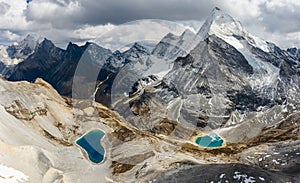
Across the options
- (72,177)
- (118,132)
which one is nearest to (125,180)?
(72,177)

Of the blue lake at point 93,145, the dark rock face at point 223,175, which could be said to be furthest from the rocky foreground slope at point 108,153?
the blue lake at point 93,145

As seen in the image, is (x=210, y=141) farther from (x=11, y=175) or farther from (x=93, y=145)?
(x=11, y=175)

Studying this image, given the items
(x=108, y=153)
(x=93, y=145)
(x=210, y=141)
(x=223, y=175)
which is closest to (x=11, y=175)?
(x=108, y=153)

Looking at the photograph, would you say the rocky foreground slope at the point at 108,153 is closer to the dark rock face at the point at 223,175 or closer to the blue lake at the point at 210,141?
the dark rock face at the point at 223,175

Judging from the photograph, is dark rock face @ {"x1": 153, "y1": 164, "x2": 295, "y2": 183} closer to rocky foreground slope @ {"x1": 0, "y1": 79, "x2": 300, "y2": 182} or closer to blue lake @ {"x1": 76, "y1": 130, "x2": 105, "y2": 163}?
rocky foreground slope @ {"x1": 0, "y1": 79, "x2": 300, "y2": 182}

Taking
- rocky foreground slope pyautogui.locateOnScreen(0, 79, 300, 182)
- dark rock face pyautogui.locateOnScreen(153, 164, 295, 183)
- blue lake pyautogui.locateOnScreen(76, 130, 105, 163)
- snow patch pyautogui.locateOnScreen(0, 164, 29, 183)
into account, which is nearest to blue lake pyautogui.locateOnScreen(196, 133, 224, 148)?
rocky foreground slope pyautogui.locateOnScreen(0, 79, 300, 182)
